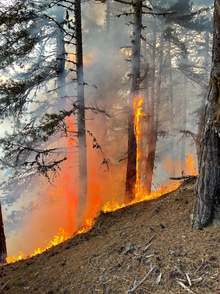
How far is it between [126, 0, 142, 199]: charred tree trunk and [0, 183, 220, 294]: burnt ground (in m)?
6.60

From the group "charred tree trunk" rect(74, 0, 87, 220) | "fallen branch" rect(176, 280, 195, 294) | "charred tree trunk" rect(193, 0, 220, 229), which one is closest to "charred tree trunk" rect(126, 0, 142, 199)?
"charred tree trunk" rect(74, 0, 87, 220)

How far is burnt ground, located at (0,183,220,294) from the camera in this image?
6.03 meters

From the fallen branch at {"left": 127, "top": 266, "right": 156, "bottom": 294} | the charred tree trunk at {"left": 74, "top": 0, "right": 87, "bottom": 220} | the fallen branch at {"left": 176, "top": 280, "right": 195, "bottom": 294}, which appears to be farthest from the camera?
the charred tree trunk at {"left": 74, "top": 0, "right": 87, "bottom": 220}

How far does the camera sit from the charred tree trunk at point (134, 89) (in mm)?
14797

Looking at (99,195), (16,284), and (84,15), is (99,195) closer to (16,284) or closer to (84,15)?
(84,15)

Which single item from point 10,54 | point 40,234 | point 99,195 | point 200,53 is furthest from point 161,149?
point 10,54

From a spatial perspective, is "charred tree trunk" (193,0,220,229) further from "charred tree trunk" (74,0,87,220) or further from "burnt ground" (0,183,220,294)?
"charred tree trunk" (74,0,87,220)

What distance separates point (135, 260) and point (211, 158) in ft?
7.02

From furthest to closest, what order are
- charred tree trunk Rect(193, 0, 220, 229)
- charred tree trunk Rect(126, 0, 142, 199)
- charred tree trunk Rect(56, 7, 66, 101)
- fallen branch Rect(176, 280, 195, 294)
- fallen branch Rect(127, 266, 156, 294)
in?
charred tree trunk Rect(56, 7, 66, 101), charred tree trunk Rect(126, 0, 142, 199), charred tree trunk Rect(193, 0, 220, 229), fallen branch Rect(127, 266, 156, 294), fallen branch Rect(176, 280, 195, 294)

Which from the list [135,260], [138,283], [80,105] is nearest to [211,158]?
[135,260]

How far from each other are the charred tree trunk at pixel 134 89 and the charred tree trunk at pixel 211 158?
8407 millimetres

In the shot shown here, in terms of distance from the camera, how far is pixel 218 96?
671 cm

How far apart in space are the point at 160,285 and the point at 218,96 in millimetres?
3149

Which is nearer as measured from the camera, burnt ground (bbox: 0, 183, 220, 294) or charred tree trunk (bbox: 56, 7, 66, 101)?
burnt ground (bbox: 0, 183, 220, 294)
